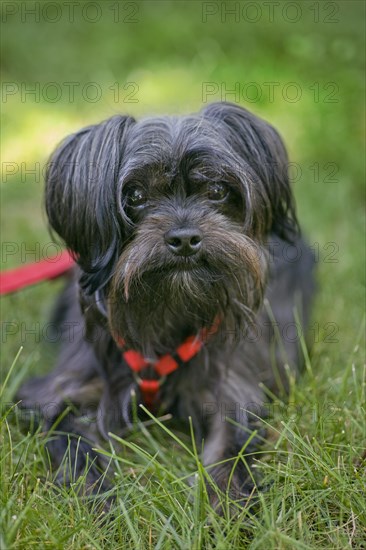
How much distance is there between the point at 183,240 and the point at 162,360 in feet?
2.61

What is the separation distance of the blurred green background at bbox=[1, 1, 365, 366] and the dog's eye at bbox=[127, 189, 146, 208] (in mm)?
1104

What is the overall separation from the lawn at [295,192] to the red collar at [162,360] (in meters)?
0.19

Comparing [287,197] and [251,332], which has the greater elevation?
[287,197]

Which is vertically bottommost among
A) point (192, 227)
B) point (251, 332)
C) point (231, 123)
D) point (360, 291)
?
point (360, 291)

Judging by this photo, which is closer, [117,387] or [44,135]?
[117,387]

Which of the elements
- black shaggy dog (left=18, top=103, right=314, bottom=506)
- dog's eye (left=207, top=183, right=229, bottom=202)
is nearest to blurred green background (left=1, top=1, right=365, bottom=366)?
black shaggy dog (left=18, top=103, right=314, bottom=506)

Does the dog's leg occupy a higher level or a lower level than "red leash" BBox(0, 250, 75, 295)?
lower

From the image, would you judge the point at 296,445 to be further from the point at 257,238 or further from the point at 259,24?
the point at 259,24

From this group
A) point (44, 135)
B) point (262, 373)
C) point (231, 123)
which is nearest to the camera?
point (231, 123)

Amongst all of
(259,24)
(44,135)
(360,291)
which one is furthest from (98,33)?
(360,291)

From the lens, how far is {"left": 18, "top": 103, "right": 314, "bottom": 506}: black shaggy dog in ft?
10.5

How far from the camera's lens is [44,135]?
8023 millimetres

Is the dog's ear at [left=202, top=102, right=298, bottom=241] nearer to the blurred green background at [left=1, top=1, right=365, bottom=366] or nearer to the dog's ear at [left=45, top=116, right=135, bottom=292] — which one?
the dog's ear at [left=45, top=116, right=135, bottom=292]

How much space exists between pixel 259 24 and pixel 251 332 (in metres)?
6.79
